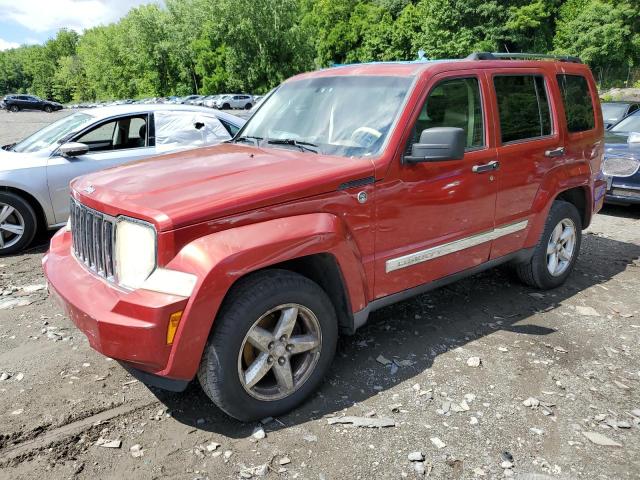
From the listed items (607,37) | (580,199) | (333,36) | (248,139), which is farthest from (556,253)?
(333,36)

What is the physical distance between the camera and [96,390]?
11.0ft

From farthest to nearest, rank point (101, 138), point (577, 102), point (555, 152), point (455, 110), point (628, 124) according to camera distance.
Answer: point (628, 124)
point (101, 138)
point (577, 102)
point (555, 152)
point (455, 110)

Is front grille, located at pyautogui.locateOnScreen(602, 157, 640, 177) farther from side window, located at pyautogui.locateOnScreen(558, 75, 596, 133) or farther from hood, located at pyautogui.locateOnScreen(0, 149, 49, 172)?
hood, located at pyautogui.locateOnScreen(0, 149, 49, 172)

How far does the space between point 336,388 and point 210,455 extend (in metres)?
0.93

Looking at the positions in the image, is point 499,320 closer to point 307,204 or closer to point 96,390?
point 307,204

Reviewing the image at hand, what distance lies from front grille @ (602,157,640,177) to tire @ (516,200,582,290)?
3.53m

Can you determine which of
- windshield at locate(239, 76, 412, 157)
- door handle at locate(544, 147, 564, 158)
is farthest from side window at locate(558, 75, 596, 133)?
windshield at locate(239, 76, 412, 157)

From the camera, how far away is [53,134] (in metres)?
6.52

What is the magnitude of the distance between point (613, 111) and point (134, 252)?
37.6ft

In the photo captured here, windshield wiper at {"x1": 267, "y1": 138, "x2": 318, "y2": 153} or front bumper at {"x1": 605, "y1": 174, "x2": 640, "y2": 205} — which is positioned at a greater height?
windshield wiper at {"x1": 267, "y1": 138, "x2": 318, "y2": 153}

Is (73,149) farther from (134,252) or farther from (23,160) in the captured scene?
(134,252)

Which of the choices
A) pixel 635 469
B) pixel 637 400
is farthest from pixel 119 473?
pixel 637 400

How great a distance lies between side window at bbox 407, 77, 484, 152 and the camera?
3539 mm

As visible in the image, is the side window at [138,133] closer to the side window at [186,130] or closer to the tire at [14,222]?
the side window at [186,130]
